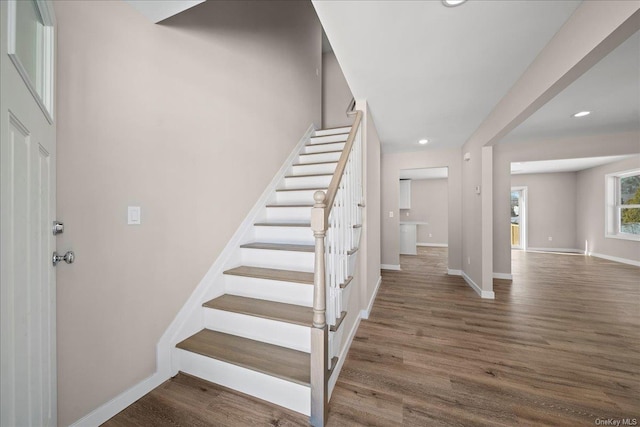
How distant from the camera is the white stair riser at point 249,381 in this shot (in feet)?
4.52

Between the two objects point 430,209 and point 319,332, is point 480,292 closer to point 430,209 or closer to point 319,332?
point 319,332

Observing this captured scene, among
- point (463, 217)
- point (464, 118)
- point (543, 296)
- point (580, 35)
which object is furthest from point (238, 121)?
point (543, 296)

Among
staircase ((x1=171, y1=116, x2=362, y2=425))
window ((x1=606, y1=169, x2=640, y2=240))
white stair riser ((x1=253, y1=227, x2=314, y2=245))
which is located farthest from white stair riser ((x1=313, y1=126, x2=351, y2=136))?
window ((x1=606, y1=169, x2=640, y2=240))

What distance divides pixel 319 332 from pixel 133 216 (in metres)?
1.28

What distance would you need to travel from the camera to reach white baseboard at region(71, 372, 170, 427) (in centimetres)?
126

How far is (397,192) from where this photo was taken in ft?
16.5

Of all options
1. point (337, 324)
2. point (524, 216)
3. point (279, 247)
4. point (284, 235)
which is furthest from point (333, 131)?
point (524, 216)

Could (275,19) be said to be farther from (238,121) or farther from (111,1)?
(111,1)

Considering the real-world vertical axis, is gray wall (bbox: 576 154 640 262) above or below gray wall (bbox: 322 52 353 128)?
below

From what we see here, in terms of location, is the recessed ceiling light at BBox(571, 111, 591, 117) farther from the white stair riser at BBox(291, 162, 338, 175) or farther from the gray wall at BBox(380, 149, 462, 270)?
the white stair riser at BBox(291, 162, 338, 175)

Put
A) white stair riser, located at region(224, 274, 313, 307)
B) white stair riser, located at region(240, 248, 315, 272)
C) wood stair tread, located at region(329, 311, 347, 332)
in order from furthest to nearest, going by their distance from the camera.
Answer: white stair riser, located at region(240, 248, 315, 272), white stair riser, located at region(224, 274, 313, 307), wood stair tread, located at region(329, 311, 347, 332)

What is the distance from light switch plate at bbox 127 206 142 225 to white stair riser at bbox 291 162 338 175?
1972mm

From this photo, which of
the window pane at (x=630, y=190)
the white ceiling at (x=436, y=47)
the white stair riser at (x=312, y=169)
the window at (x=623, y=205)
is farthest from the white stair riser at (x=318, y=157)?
the window pane at (x=630, y=190)

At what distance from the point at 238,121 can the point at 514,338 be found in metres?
3.31
